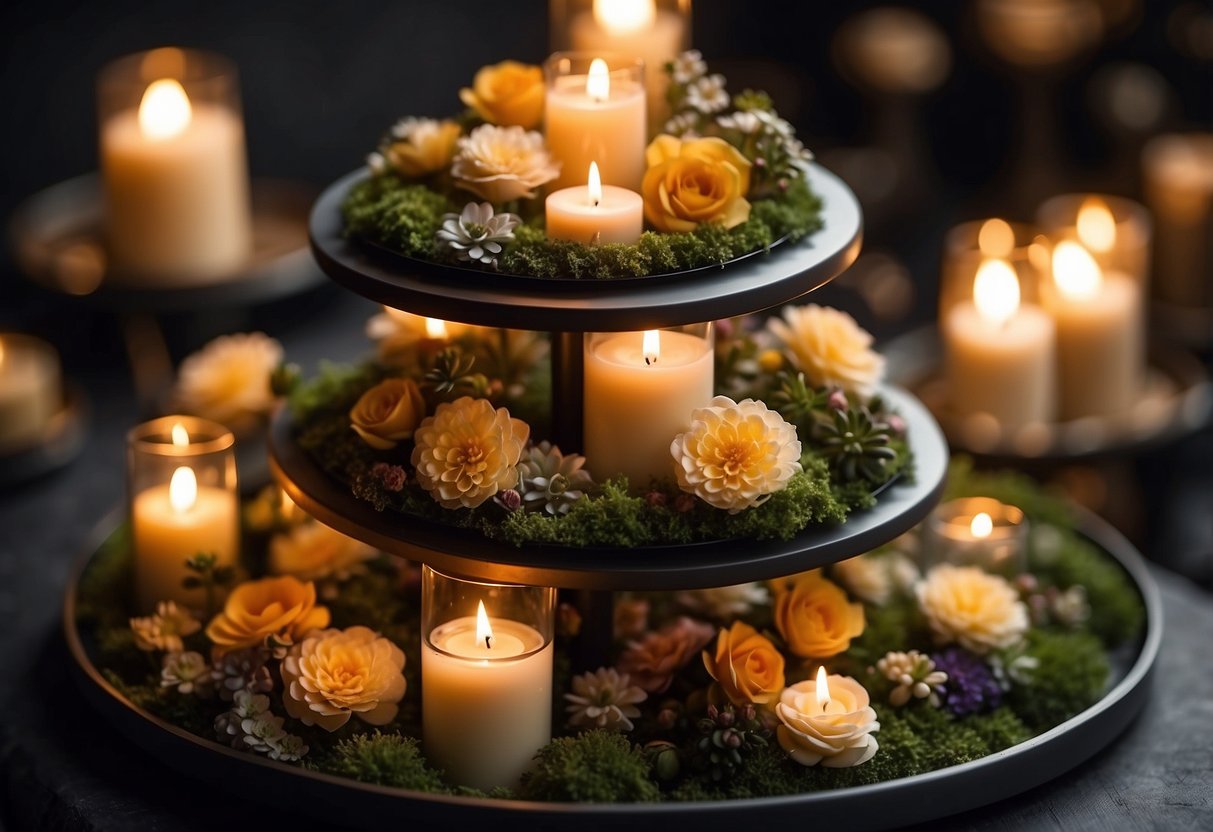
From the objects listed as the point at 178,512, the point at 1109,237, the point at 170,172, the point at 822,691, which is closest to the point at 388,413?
the point at 178,512

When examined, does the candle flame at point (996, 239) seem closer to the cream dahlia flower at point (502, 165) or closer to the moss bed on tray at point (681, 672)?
the moss bed on tray at point (681, 672)

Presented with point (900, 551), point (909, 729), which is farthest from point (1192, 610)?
point (909, 729)

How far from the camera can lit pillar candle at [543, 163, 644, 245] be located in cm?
133

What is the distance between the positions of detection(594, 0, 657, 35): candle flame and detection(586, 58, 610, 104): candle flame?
0.23 m

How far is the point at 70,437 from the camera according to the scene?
218cm

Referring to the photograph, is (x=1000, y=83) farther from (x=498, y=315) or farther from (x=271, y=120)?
(x=498, y=315)

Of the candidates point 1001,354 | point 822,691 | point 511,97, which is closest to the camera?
point 822,691

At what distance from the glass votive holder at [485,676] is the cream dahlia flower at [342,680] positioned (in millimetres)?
49

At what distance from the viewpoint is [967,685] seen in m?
1.52

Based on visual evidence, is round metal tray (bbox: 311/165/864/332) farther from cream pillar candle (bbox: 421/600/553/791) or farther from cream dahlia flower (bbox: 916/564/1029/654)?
cream dahlia flower (bbox: 916/564/1029/654)

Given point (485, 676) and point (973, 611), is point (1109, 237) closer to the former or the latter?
point (973, 611)

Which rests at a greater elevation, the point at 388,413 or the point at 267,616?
the point at 388,413

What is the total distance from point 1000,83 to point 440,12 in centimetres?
104

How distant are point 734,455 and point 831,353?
24cm
